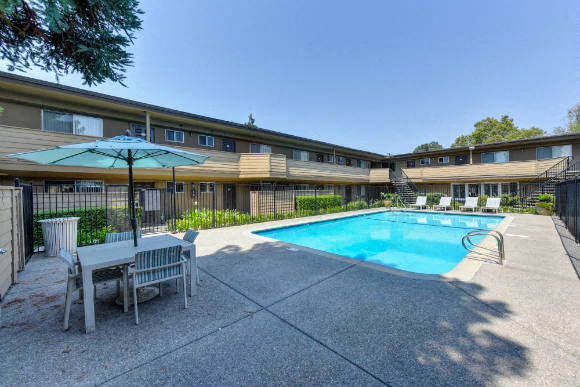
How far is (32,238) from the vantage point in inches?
264

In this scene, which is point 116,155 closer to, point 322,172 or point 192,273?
point 192,273

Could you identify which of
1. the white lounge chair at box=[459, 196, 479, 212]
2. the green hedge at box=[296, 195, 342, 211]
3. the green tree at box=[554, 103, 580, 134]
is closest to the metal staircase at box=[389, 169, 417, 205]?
the white lounge chair at box=[459, 196, 479, 212]

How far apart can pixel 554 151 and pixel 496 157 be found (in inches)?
146

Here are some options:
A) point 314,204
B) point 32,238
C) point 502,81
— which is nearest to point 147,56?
point 32,238

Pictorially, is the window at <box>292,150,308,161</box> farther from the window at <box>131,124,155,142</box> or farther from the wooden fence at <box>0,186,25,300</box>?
the wooden fence at <box>0,186,25,300</box>

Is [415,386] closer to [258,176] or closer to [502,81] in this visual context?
[258,176]

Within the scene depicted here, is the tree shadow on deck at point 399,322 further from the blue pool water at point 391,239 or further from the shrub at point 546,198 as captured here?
the shrub at point 546,198

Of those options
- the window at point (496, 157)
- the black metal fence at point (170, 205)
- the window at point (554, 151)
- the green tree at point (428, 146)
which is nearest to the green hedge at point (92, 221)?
the black metal fence at point (170, 205)

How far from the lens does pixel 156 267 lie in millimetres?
3422

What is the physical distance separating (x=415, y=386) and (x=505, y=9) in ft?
54.1

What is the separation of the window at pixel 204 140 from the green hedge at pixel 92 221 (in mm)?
6836

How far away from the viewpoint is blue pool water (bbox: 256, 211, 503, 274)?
330 inches

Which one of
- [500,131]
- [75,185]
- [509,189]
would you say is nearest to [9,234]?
[75,185]

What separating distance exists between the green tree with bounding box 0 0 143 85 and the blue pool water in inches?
313
